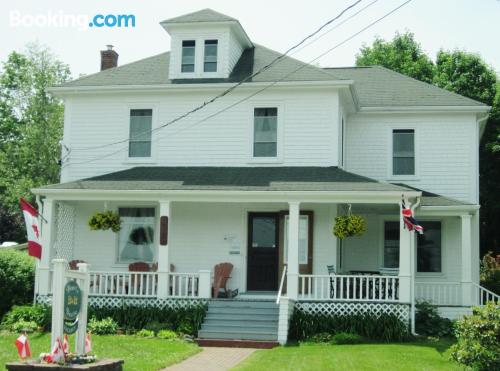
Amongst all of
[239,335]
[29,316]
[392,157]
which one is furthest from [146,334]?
[392,157]

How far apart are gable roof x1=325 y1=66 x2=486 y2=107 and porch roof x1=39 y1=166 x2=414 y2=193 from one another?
3.81 m

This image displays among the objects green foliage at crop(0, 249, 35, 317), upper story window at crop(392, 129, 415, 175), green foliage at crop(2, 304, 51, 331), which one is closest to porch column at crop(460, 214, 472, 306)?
upper story window at crop(392, 129, 415, 175)

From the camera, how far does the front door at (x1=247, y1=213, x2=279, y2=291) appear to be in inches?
838

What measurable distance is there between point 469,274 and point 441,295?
4.86ft

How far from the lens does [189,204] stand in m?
21.7

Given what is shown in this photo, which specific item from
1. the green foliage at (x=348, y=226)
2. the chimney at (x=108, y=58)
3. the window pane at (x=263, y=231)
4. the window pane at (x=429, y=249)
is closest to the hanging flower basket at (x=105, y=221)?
the window pane at (x=263, y=231)

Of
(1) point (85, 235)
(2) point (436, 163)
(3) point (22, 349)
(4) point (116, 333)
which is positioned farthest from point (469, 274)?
(3) point (22, 349)

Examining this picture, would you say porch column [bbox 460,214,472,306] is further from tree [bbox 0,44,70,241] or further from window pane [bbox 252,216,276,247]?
tree [bbox 0,44,70,241]

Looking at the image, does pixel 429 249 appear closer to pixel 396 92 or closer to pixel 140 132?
pixel 396 92

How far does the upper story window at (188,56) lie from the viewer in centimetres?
2308

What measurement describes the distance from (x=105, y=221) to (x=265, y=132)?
5.22 m

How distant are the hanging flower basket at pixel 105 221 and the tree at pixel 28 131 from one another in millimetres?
23682

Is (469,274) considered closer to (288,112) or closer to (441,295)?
(441,295)

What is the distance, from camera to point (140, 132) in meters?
22.8
